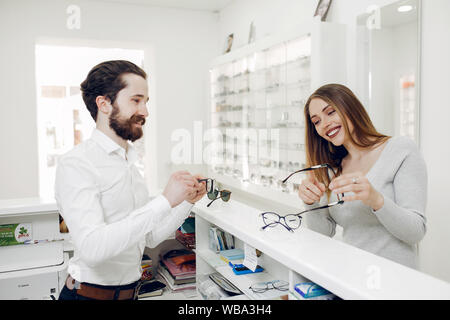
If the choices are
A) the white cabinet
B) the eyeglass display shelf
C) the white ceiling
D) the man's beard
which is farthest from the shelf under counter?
the white ceiling

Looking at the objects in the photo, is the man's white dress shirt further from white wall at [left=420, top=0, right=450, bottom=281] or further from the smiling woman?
white wall at [left=420, top=0, right=450, bottom=281]

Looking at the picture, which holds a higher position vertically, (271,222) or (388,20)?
(388,20)

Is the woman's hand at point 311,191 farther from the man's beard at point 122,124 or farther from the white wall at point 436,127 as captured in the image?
the white wall at point 436,127

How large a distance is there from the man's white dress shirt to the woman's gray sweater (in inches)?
27.3

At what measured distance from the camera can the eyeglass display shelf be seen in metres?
0.91

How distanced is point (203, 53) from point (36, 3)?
2399 mm

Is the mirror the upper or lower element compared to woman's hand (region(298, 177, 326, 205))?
upper

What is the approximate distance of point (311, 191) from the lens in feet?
5.08

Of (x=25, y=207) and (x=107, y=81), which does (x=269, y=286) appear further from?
(x=25, y=207)

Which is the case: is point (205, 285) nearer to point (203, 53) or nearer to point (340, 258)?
point (340, 258)

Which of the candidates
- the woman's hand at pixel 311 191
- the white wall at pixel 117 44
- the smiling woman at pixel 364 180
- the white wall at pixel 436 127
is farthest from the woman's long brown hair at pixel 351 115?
the white wall at pixel 117 44

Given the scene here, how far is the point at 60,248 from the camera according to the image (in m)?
2.31

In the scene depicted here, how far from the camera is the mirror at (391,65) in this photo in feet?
8.76
